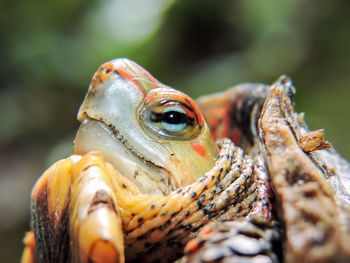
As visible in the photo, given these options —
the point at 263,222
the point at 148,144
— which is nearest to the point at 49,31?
the point at 148,144

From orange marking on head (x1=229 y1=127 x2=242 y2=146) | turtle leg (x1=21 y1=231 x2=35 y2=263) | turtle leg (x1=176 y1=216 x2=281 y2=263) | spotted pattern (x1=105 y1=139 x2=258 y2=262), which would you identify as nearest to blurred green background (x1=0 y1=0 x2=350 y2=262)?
orange marking on head (x1=229 y1=127 x2=242 y2=146)

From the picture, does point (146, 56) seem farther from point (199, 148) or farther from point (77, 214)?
point (77, 214)

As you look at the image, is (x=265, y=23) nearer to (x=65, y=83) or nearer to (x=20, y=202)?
(x=65, y=83)

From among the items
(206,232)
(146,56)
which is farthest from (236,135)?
(146,56)

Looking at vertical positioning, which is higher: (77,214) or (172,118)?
(172,118)

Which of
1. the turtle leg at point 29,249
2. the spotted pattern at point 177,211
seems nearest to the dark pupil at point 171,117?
the spotted pattern at point 177,211

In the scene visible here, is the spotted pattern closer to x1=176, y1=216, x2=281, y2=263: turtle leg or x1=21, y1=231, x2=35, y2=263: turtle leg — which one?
x1=176, y1=216, x2=281, y2=263: turtle leg
